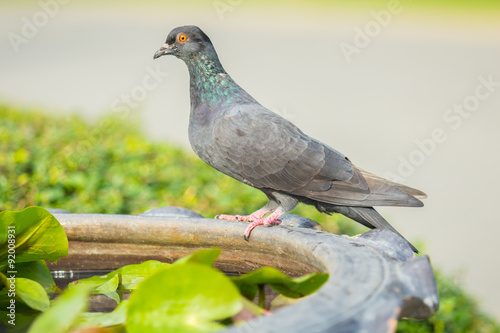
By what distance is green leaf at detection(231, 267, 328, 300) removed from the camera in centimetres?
137

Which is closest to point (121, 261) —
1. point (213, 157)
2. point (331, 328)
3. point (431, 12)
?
point (213, 157)

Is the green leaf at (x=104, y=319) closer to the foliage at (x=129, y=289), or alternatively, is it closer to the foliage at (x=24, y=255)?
the foliage at (x=129, y=289)

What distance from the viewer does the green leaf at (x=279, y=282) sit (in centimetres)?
137

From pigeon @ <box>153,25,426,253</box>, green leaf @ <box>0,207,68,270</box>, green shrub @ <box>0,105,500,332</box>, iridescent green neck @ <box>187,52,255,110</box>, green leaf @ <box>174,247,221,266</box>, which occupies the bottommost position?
green shrub @ <box>0,105,500,332</box>

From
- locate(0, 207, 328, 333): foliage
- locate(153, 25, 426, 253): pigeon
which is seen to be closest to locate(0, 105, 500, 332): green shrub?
locate(153, 25, 426, 253): pigeon

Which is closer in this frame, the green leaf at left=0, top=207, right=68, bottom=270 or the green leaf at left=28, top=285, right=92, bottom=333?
the green leaf at left=28, top=285, right=92, bottom=333

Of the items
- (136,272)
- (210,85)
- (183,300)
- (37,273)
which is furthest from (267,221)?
(183,300)

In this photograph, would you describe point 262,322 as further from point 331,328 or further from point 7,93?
point 7,93

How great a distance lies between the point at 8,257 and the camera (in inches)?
68.4

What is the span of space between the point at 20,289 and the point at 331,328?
100 cm

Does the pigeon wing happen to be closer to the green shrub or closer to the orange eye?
the orange eye

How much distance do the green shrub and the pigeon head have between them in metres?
1.52

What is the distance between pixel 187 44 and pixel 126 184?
1.82m

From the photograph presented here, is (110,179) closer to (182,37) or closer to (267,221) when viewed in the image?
(182,37)
